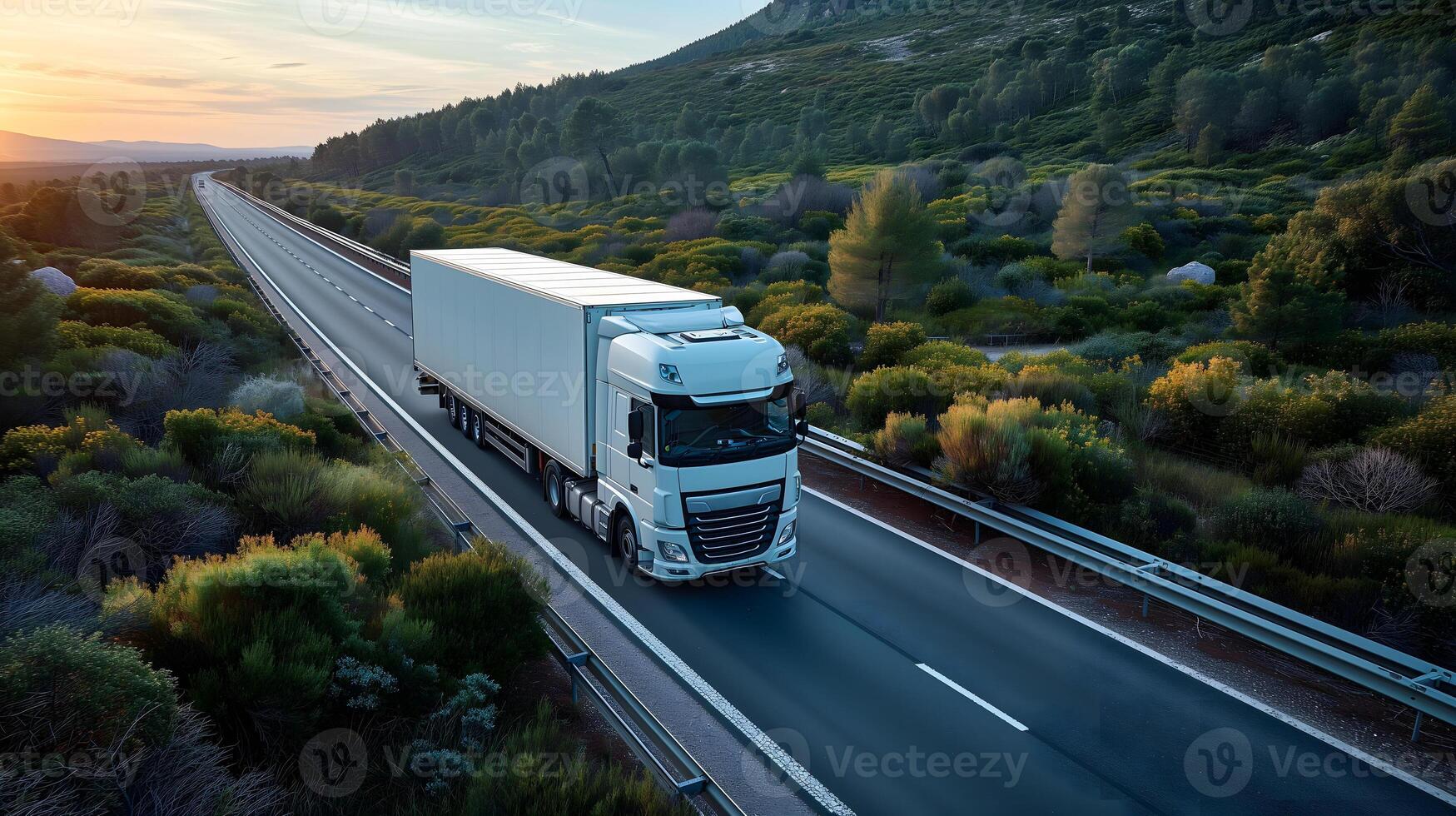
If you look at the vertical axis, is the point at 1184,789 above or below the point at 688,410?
below

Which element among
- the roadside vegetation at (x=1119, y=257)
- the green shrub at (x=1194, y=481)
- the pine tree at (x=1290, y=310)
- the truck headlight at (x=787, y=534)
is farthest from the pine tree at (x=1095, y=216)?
Answer: the truck headlight at (x=787, y=534)

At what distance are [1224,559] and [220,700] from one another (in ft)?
36.9

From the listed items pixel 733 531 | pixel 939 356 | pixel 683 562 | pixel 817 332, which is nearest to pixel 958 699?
pixel 733 531

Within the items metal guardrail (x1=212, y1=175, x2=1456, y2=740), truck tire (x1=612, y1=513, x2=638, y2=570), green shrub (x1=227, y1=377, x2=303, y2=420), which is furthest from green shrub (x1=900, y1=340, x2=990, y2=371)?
green shrub (x1=227, y1=377, x2=303, y2=420)

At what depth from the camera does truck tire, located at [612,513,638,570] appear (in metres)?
11.0

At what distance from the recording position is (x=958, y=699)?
27.7 ft

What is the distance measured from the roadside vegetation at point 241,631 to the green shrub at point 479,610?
23 mm

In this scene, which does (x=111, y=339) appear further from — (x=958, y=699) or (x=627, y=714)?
(x=958, y=699)

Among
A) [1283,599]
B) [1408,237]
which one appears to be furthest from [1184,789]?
[1408,237]

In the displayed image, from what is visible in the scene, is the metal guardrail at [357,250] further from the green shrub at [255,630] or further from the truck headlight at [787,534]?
the green shrub at [255,630]

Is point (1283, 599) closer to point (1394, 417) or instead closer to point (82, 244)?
point (1394, 417)

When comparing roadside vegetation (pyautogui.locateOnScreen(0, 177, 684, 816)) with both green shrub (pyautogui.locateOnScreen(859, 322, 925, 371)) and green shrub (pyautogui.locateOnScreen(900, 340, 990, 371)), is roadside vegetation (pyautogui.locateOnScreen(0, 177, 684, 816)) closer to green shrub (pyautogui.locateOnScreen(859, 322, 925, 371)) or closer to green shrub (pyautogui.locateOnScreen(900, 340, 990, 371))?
green shrub (pyautogui.locateOnScreen(900, 340, 990, 371))

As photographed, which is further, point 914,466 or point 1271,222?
point 1271,222

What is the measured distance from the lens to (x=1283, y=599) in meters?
10.1
